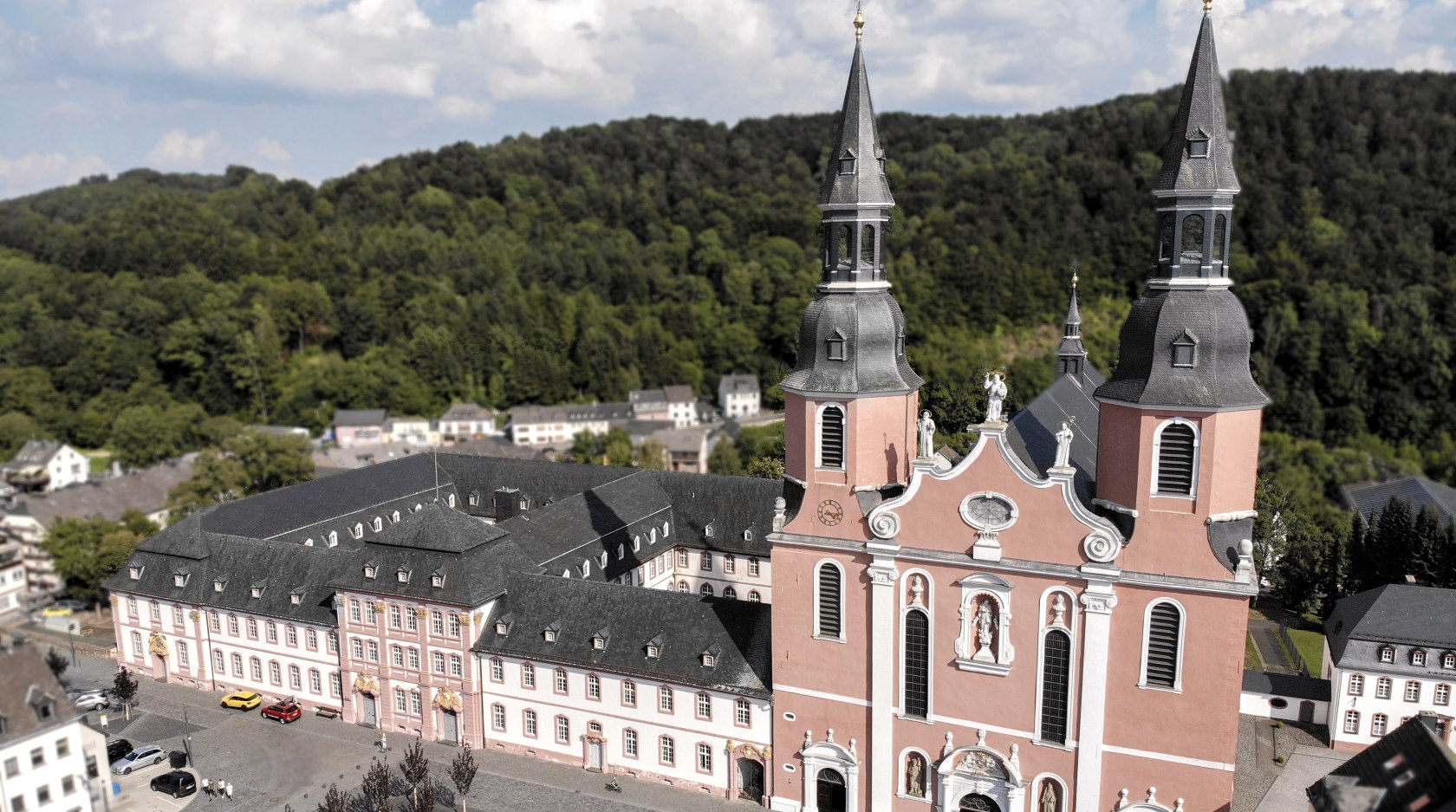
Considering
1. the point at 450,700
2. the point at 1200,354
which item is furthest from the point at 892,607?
the point at 450,700

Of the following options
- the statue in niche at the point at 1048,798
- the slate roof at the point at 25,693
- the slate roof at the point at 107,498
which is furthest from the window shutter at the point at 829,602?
the slate roof at the point at 107,498

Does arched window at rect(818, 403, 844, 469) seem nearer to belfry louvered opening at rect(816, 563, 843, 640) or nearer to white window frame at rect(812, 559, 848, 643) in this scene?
white window frame at rect(812, 559, 848, 643)

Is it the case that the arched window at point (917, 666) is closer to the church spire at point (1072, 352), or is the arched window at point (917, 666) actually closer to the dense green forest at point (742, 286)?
the church spire at point (1072, 352)

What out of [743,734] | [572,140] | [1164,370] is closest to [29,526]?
[743,734]

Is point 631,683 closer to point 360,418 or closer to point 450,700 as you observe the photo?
point 450,700

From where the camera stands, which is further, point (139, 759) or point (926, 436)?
point (139, 759)

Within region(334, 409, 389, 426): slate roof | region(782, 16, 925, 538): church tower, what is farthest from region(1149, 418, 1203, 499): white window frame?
region(334, 409, 389, 426): slate roof
